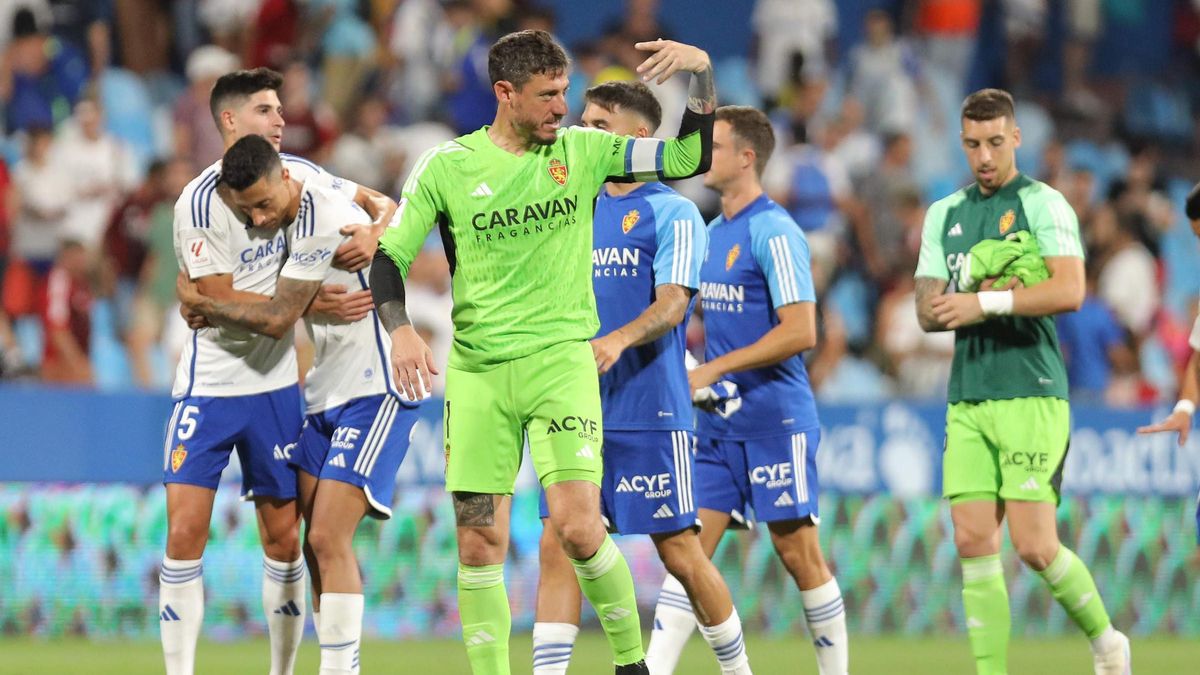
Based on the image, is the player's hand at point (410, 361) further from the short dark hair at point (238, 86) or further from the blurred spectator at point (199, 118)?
the blurred spectator at point (199, 118)

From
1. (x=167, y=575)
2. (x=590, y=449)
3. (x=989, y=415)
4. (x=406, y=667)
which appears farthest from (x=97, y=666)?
(x=989, y=415)

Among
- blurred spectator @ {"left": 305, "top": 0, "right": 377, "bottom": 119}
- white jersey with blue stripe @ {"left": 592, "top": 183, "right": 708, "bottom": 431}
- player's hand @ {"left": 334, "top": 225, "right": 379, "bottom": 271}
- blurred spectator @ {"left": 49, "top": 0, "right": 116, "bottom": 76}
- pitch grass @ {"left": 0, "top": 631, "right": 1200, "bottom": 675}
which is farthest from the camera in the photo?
blurred spectator @ {"left": 305, "top": 0, "right": 377, "bottom": 119}

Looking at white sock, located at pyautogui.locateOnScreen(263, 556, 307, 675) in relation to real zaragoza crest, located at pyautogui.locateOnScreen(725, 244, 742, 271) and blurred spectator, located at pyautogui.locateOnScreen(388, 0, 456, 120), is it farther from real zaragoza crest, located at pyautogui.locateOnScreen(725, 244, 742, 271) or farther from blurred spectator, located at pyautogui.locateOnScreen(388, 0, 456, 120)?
blurred spectator, located at pyautogui.locateOnScreen(388, 0, 456, 120)

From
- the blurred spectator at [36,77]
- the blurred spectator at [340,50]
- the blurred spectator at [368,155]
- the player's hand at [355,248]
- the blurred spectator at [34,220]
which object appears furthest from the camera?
the blurred spectator at [340,50]

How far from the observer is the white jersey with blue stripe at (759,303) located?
9.36 m

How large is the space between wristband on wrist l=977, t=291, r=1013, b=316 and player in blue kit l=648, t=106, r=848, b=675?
864 millimetres

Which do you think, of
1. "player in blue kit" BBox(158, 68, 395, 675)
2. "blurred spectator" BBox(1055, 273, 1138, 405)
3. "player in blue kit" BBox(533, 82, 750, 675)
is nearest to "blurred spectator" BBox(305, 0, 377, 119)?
"blurred spectator" BBox(1055, 273, 1138, 405)

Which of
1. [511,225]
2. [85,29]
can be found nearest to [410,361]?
[511,225]

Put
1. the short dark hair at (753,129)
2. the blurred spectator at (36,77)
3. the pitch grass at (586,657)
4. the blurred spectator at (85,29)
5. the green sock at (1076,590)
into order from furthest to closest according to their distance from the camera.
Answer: the blurred spectator at (85,29) → the blurred spectator at (36,77) → the pitch grass at (586,657) → the short dark hair at (753,129) → the green sock at (1076,590)

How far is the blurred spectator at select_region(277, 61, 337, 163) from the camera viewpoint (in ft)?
53.8

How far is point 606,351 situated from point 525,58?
1.32m

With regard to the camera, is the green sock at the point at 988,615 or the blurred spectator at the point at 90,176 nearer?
the green sock at the point at 988,615

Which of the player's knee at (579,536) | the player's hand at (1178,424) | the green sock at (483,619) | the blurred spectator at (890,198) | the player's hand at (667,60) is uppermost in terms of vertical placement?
the blurred spectator at (890,198)

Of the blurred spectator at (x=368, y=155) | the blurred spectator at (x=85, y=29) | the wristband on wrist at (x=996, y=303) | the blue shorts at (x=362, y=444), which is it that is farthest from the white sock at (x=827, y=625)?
the blurred spectator at (x=85, y=29)
